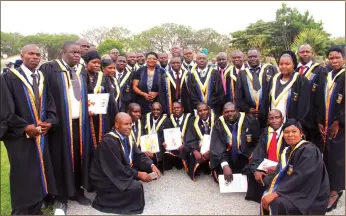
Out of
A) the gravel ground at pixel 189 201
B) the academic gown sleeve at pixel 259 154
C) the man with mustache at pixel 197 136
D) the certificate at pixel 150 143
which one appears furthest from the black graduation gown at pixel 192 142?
the academic gown sleeve at pixel 259 154

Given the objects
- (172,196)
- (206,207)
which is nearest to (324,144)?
(206,207)

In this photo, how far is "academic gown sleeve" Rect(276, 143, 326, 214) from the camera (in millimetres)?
4051

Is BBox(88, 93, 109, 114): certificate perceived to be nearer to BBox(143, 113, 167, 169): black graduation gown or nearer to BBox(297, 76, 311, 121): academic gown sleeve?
BBox(143, 113, 167, 169): black graduation gown

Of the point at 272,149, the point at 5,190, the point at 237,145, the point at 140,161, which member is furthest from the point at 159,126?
the point at 5,190

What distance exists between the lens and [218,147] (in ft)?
18.5

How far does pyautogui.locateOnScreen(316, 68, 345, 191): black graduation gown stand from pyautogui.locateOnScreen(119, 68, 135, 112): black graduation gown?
3.85m

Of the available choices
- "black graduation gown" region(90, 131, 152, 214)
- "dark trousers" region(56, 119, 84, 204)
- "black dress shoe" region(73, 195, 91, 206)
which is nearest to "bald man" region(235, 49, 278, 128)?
"black graduation gown" region(90, 131, 152, 214)

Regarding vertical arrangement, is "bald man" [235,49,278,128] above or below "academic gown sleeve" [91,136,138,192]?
above

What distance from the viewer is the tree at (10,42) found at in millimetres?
48388

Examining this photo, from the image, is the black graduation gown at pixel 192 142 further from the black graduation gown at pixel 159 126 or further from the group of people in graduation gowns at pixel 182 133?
the black graduation gown at pixel 159 126

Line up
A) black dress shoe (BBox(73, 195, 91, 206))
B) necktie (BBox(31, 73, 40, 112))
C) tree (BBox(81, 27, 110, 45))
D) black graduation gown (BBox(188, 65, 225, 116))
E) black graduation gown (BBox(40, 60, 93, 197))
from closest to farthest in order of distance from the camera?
necktie (BBox(31, 73, 40, 112))
black graduation gown (BBox(40, 60, 93, 197))
black dress shoe (BBox(73, 195, 91, 206))
black graduation gown (BBox(188, 65, 225, 116))
tree (BBox(81, 27, 110, 45))

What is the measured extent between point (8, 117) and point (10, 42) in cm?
5459

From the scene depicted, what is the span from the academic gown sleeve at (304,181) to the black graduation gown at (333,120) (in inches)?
37.1

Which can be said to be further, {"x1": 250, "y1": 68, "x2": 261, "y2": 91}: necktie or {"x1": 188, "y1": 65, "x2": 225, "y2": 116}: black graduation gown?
{"x1": 188, "y1": 65, "x2": 225, "y2": 116}: black graduation gown
